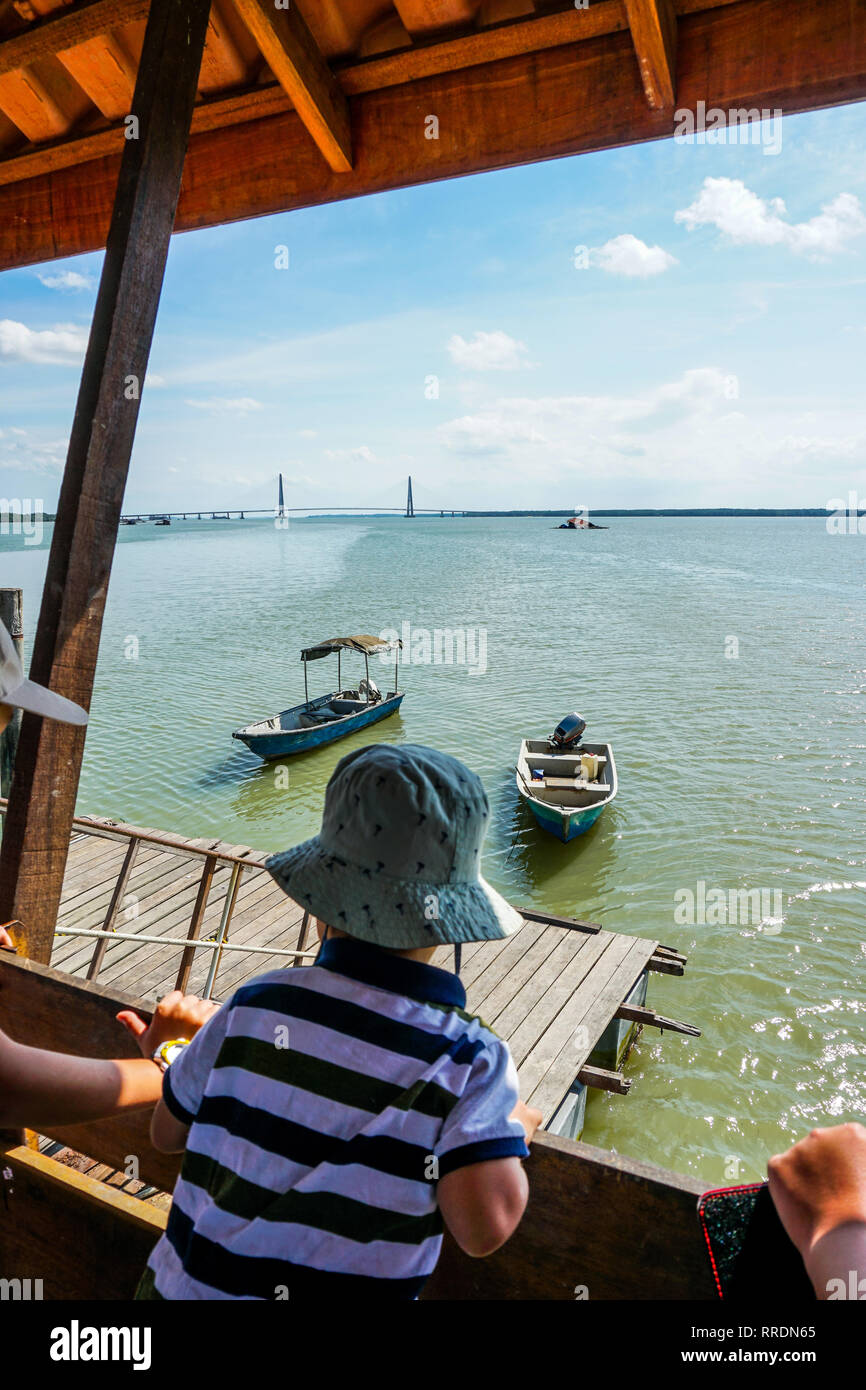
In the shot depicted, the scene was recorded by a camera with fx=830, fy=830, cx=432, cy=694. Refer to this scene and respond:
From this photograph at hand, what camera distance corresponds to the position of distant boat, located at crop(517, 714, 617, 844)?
13078 mm

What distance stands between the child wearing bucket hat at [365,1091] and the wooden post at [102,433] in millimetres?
1413

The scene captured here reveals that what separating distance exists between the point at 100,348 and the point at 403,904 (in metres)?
1.92

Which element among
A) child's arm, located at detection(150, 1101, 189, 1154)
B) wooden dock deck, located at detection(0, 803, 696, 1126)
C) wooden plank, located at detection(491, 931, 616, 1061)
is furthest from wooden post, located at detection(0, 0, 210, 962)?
wooden plank, located at detection(491, 931, 616, 1061)

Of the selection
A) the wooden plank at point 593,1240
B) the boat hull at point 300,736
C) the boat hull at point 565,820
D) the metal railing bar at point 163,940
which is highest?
the wooden plank at point 593,1240

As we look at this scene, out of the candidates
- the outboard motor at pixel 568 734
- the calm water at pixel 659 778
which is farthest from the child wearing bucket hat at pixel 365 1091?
the outboard motor at pixel 568 734

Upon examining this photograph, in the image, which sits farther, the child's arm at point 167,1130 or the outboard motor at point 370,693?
the outboard motor at point 370,693

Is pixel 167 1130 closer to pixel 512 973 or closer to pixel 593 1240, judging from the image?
pixel 593 1240

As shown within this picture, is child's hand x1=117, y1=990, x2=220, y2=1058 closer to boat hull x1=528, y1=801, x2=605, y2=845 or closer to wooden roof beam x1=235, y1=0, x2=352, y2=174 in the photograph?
wooden roof beam x1=235, y1=0, x2=352, y2=174

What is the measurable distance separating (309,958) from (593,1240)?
18.8ft

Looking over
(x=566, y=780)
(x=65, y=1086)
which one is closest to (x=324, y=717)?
(x=566, y=780)

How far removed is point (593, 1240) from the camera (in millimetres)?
1430

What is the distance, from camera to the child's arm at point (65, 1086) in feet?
4.38

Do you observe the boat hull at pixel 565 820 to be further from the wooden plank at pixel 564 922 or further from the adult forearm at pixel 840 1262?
the adult forearm at pixel 840 1262

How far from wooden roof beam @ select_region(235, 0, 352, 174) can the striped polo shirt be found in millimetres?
3112
